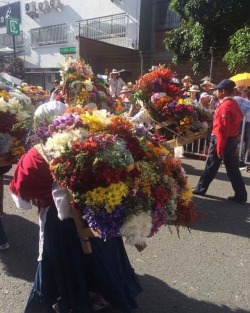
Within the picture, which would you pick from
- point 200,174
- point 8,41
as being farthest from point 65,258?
point 8,41

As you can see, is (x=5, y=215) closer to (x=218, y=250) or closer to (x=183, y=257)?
(x=183, y=257)

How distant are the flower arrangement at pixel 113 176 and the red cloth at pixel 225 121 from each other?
3.02 metres

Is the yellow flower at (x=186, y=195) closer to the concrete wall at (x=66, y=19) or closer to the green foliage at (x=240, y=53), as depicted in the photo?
the green foliage at (x=240, y=53)

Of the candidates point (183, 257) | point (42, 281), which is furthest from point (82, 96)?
point (42, 281)

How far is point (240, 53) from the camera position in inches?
489

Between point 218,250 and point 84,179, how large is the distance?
99.7 inches

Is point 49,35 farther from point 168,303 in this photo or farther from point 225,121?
point 168,303

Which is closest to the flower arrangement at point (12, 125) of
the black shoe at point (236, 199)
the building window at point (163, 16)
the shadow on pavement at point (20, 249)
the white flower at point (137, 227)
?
the shadow on pavement at point (20, 249)

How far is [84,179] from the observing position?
8.27 ft

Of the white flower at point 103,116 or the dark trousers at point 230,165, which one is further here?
the dark trousers at point 230,165

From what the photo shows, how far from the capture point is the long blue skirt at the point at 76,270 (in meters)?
2.92

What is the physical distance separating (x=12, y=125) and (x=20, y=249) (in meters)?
1.47

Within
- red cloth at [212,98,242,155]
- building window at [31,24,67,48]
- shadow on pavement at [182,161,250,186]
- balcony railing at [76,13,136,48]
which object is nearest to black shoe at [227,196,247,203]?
red cloth at [212,98,242,155]

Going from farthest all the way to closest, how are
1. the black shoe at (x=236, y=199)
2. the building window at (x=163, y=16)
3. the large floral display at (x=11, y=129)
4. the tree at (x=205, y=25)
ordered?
the building window at (x=163, y=16)
the tree at (x=205, y=25)
the black shoe at (x=236, y=199)
the large floral display at (x=11, y=129)
